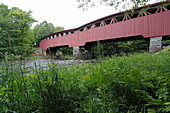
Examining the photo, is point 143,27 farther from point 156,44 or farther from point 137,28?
point 156,44

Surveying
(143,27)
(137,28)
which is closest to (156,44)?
(143,27)

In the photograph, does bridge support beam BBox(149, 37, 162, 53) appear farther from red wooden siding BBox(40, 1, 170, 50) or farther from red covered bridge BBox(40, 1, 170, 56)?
red wooden siding BBox(40, 1, 170, 50)

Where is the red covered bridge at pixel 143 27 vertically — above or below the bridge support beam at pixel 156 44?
above

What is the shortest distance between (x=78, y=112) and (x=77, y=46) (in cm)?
1422

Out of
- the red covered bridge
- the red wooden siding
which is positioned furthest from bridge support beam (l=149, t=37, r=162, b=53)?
the red wooden siding

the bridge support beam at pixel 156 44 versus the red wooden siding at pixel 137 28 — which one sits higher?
the red wooden siding at pixel 137 28

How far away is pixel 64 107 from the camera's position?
132cm

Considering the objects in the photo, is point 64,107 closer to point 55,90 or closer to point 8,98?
point 55,90

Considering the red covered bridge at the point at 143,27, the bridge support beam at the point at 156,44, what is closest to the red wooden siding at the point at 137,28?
the red covered bridge at the point at 143,27

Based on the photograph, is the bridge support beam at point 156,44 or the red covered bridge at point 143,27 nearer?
the red covered bridge at point 143,27

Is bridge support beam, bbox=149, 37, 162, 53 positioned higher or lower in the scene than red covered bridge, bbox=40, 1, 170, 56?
lower

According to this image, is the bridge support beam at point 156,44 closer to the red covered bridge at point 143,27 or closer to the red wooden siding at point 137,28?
the red covered bridge at point 143,27

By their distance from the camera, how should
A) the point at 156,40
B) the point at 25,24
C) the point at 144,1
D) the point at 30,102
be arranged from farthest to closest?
the point at 25,24, the point at 156,40, the point at 144,1, the point at 30,102

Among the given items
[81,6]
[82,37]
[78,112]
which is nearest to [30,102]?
[78,112]
